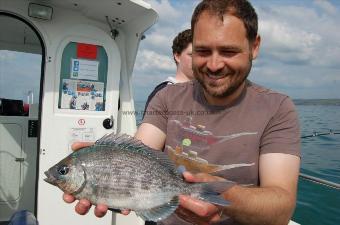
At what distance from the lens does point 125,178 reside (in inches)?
93.7

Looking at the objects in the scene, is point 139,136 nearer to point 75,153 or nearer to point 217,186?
point 75,153

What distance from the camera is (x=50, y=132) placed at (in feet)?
18.1

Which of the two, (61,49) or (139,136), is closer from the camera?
(139,136)

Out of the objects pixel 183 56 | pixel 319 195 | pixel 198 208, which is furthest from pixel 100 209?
pixel 319 195

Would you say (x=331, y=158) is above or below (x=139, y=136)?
below

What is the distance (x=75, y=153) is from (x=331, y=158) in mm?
16333

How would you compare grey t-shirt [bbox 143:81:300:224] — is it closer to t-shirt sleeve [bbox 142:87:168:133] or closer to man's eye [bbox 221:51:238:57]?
t-shirt sleeve [bbox 142:87:168:133]

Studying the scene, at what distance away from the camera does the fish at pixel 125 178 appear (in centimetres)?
233

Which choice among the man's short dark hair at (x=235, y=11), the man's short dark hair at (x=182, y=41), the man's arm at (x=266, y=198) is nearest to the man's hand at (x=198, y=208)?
the man's arm at (x=266, y=198)

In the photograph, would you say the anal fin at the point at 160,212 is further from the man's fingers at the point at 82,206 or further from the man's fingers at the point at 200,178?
the man's fingers at the point at 82,206

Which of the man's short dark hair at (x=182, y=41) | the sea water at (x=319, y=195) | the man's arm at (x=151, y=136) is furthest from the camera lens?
the sea water at (x=319, y=195)

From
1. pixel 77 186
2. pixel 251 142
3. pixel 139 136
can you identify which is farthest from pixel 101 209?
pixel 251 142

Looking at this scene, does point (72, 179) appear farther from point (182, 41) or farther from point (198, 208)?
point (182, 41)

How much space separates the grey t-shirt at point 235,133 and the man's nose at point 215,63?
0.30m
